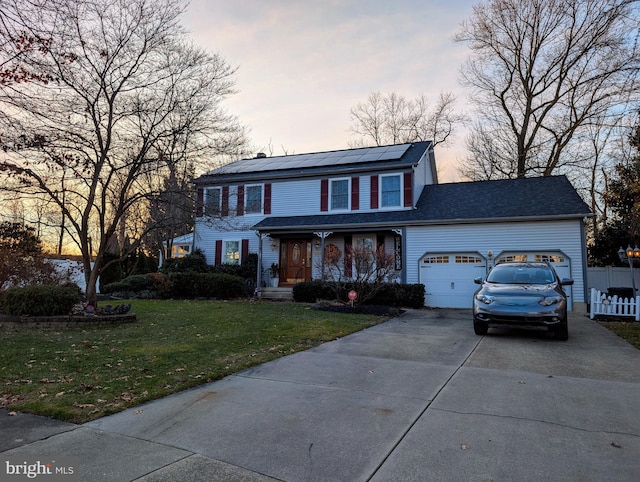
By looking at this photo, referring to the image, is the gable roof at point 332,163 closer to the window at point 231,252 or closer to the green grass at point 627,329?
the window at point 231,252

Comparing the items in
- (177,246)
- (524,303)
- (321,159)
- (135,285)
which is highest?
(321,159)

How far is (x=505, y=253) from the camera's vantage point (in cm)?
1474

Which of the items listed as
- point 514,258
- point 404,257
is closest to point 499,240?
point 514,258

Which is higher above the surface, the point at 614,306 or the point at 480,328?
the point at 614,306

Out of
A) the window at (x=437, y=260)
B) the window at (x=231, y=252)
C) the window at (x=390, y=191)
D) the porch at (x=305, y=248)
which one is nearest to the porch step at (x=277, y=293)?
the porch at (x=305, y=248)

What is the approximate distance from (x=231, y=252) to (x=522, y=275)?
14.2m

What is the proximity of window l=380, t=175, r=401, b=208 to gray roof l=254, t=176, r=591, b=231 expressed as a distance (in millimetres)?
523

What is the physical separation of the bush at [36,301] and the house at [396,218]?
400 cm

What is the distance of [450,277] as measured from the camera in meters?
15.4

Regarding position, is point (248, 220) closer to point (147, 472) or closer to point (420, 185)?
point (420, 185)

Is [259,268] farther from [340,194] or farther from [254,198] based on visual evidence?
[340,194]

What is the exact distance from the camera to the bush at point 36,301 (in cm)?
906

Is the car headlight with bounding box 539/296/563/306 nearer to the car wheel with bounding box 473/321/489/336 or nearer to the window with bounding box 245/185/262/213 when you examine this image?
the car wheel with bounding box 473/321/489/336

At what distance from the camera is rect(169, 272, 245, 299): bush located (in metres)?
16.7
